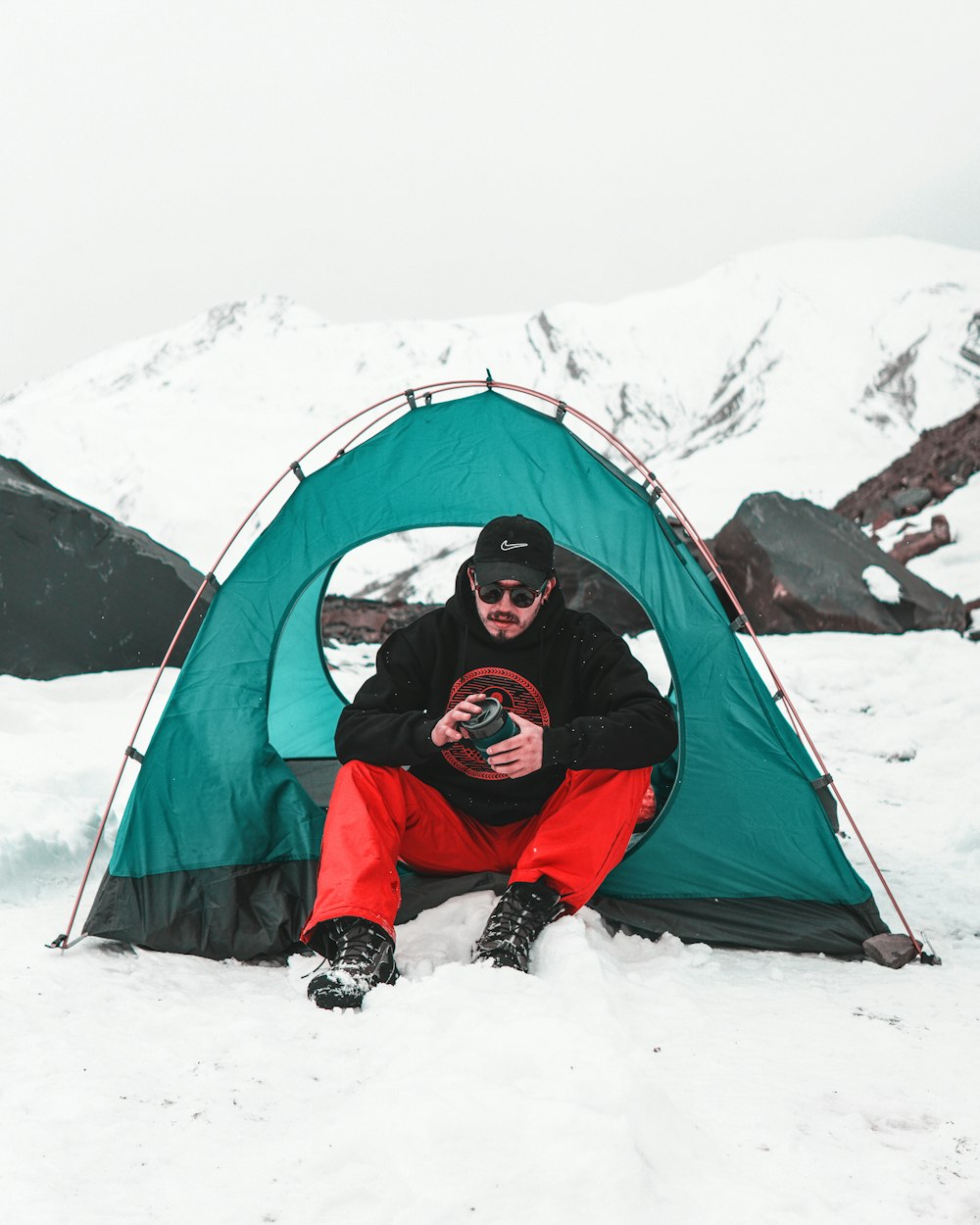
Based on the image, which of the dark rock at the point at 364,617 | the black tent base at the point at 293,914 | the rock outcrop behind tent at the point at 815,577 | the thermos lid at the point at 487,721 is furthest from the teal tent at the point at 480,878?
the dark rock at the point at 364,617

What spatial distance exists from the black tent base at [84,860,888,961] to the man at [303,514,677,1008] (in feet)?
0.96

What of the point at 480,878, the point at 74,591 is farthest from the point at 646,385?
the point at 480,878

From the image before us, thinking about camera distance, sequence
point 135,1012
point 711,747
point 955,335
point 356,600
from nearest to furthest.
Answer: point 135,1012, point 711,747, point 356,600, point 955,335

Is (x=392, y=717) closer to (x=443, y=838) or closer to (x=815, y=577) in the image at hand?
(x=443, y=838)

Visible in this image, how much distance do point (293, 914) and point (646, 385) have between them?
97.7m

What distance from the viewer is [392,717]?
296 centimetres

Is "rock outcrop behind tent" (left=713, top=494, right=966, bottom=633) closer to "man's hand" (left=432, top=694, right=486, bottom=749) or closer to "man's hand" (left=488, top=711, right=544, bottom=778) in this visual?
"man's hand" (left=488, top=711, right=544, bottom=778)

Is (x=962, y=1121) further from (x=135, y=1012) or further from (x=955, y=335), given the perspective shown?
(x=955, y=335)

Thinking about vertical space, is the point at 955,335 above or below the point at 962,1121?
above

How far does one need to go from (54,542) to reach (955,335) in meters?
82.1

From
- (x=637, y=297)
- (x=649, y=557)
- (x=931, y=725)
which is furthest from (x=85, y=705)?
(x=637, y=297)

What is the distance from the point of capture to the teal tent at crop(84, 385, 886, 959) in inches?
126

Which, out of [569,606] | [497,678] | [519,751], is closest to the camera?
[519,751]

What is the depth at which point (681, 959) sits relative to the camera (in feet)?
9.94
